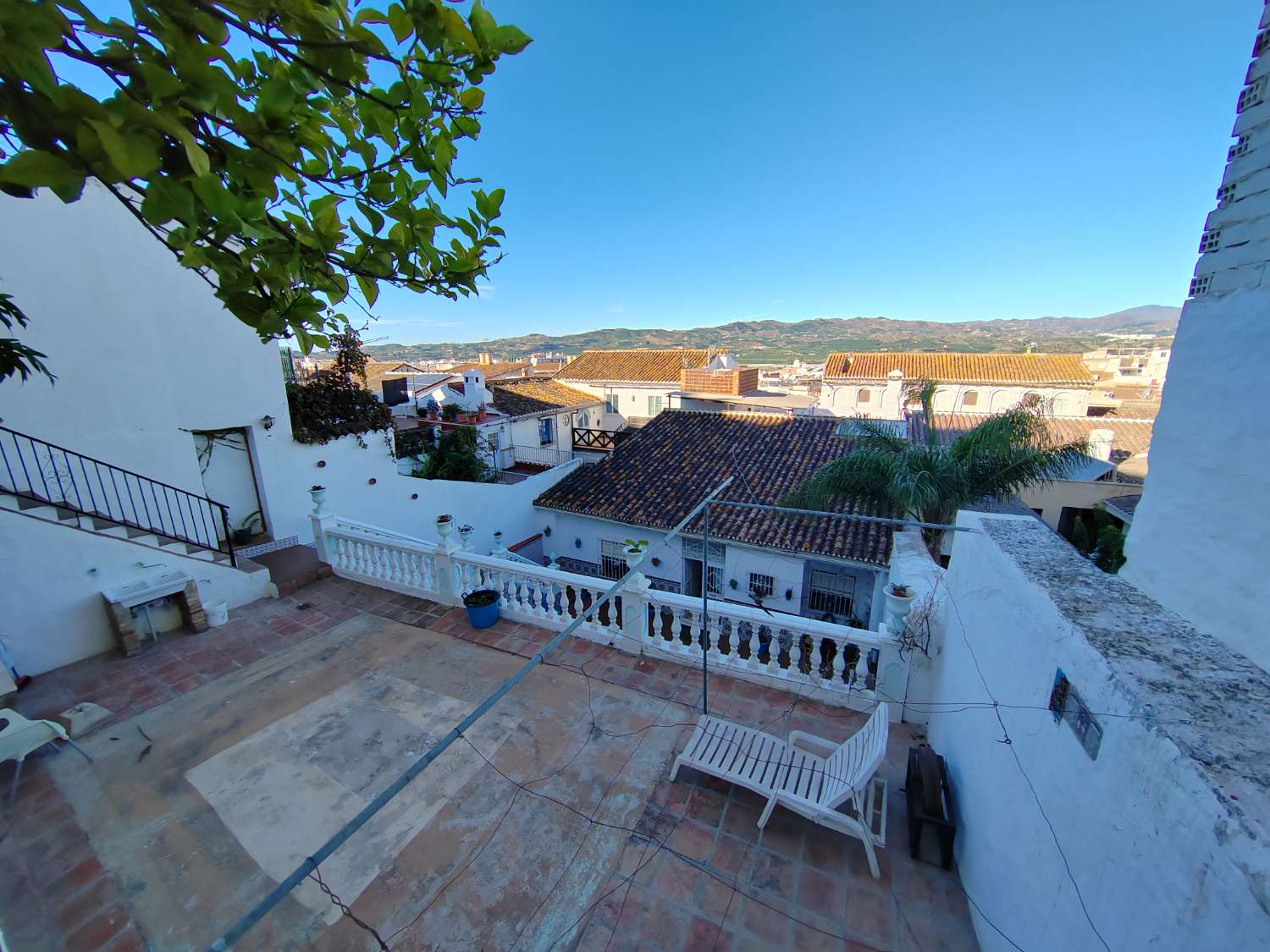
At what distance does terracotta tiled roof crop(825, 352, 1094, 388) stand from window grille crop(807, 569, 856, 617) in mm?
23591

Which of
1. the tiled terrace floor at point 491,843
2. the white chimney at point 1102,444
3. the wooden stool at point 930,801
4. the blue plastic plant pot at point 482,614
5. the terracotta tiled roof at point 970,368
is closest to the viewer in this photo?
the tiled terrace floor at point 491,843

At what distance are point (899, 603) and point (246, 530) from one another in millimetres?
10254

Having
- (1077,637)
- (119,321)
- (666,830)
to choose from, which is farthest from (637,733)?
(119,321)

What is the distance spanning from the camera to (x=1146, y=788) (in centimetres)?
146

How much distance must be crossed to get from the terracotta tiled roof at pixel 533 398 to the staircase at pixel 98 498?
12310mm

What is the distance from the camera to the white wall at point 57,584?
5.36 metres

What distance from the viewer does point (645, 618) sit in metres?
5.56

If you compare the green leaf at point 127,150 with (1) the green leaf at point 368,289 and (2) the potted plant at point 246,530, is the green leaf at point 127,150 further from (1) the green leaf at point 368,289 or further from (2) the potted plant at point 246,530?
(2) the potted plant at point 246,530

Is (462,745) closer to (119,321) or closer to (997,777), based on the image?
(997,777)

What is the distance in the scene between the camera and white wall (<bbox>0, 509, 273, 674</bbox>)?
536 cm

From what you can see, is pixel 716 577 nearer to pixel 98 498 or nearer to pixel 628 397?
pixel 98 498

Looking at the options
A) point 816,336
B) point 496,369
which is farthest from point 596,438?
point 816,336

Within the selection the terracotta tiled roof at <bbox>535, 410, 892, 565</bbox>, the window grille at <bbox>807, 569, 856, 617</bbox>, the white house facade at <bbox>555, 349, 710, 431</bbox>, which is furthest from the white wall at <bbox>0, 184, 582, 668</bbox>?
the white house facade at <bbox>555, 349, 710, 431</bbox>

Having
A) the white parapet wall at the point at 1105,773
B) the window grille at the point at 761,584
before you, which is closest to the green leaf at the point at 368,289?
the white parapet wall at the point at 1105,773
